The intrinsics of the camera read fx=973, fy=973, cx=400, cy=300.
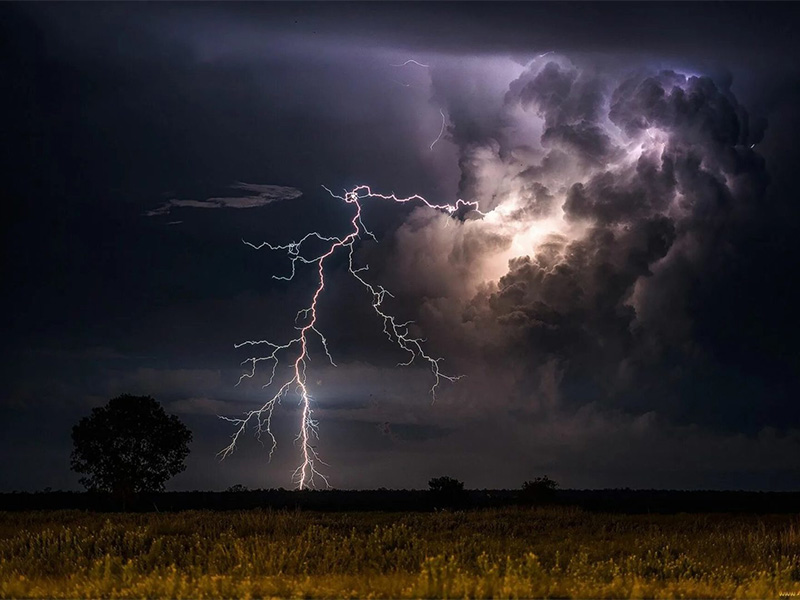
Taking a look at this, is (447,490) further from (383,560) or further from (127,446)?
(383,560)

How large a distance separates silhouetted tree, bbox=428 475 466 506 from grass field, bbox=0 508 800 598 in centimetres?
2614

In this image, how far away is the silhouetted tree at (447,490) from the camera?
179 feet

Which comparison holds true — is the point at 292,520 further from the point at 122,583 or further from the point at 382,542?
the point at 122,583

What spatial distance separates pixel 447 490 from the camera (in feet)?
180

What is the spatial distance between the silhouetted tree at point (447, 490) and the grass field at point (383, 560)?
26.1 meters

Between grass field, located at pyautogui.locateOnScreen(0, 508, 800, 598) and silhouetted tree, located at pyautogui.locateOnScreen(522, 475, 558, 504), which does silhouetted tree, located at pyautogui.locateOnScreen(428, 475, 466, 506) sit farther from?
grass field, located at pyautogui.locateOnScreen(0, 508, 800, 598)

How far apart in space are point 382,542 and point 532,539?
4788mm

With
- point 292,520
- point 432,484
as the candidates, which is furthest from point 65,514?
point 432,484

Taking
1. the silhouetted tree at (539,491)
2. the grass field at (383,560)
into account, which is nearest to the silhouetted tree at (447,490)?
the silhouetted tree at (539,491)

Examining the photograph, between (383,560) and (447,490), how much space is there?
122 feet

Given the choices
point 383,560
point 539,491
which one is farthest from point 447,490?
point 383,560

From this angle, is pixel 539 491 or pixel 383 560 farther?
pixel 539 491

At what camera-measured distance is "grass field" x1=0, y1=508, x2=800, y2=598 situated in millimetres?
14734

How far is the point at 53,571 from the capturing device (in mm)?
17781
